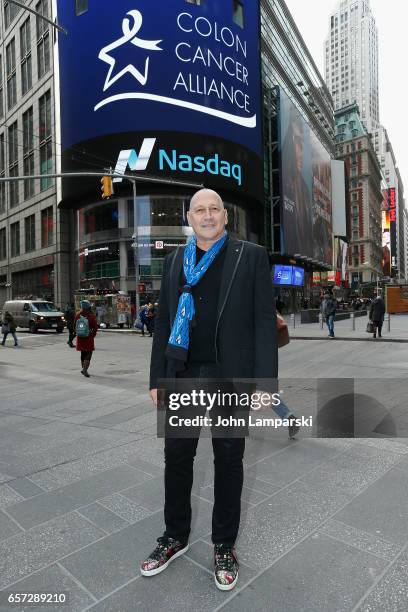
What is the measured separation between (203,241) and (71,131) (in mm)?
40572

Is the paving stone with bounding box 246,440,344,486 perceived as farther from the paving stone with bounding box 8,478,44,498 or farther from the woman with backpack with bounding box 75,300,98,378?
the woman with backpack with bounding box 75,300,98,378

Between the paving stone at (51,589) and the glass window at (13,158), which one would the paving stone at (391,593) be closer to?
the paving stone at (51,589)

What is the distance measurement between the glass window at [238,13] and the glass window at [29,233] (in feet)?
96.5

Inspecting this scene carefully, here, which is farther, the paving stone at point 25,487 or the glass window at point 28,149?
the glass window at point 28,149

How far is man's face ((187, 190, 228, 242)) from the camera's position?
8.48ft

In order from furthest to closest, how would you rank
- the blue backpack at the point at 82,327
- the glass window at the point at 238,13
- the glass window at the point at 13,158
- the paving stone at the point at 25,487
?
the glass window at the point at 13,158 → the glass window at the point at 238,13 → the blue backpack at the point at 82,327 → the paving stone at the point at 25,487

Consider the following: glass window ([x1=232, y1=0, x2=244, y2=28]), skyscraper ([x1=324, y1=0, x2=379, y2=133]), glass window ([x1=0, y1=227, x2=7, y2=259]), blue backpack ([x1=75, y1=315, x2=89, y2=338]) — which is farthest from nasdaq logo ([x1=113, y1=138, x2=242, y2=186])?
skyscraper ([x1=324, y1=0, x2=379, y2=133])

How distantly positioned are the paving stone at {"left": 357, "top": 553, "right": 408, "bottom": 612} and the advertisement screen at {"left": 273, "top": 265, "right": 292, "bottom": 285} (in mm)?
43810

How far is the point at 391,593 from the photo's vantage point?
7.48ft

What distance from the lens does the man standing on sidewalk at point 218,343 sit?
2463mm

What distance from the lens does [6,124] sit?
177ft

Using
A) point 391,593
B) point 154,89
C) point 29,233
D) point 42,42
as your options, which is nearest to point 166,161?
point 154,89

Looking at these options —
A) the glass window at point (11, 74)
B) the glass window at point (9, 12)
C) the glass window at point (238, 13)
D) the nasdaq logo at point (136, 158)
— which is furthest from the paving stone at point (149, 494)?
the glass window at point (9, 12)

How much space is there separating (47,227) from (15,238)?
32.4ft
